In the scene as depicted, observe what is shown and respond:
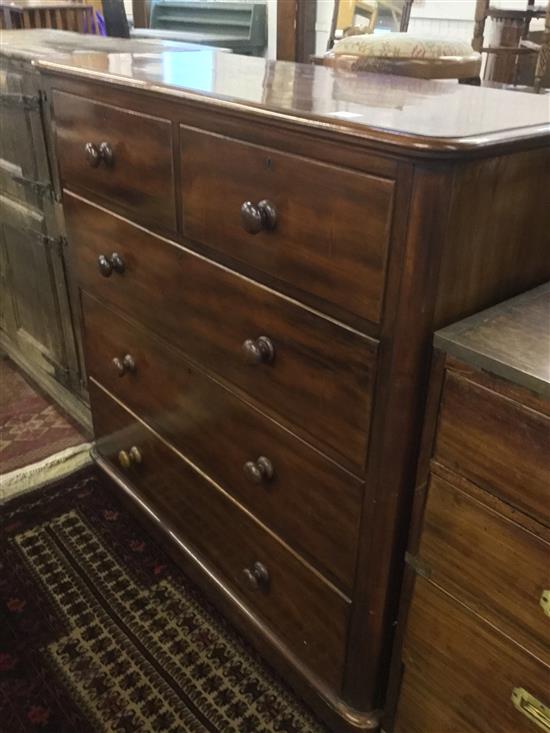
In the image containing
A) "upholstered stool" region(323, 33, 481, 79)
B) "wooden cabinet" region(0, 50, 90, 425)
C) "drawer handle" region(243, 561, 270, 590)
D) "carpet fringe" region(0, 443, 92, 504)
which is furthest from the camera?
"carpet fringe" region(0, 443, 92, 504)

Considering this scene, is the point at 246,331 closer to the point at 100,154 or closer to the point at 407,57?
the point at 100,154

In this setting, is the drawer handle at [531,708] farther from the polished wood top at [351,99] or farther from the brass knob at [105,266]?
the brass knob at [105,266]

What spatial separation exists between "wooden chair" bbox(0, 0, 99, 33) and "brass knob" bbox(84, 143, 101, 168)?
192 cm

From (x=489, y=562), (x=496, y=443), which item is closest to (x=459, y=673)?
(x=489, y=562)

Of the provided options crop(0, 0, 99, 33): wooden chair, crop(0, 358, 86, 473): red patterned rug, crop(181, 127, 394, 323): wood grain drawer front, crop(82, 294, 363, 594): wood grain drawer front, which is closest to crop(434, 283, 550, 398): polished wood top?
crop(181, 127, 394, 323): wood grain drawer front

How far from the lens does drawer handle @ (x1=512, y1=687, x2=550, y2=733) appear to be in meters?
0.82

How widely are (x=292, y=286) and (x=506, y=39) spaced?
2865 millimetres

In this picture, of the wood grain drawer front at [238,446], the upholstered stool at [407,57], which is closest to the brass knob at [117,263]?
the wood grain drawer front at [238,446]

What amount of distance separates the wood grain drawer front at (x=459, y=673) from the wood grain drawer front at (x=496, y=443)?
207 millimetres

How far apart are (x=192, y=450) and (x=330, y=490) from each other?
1.34 ft

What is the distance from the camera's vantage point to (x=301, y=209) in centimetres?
84

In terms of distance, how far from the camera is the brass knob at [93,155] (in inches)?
48.0

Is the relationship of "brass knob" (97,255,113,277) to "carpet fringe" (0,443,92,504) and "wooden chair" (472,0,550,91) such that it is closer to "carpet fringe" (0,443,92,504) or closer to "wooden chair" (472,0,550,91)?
"carpet fringe" (0,443,92,504)

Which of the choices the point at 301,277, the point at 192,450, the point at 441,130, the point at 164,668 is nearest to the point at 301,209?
the point at 301,277
